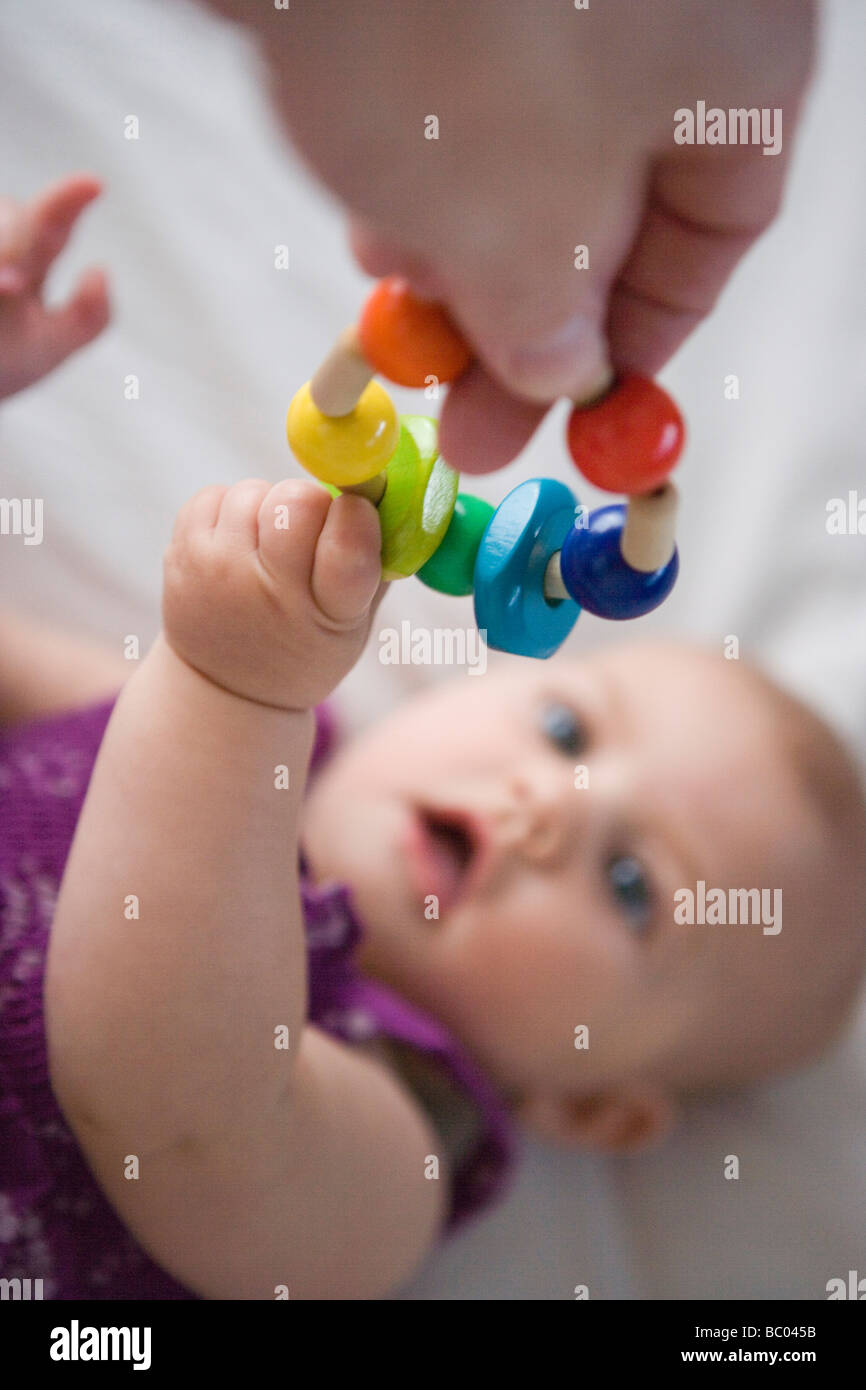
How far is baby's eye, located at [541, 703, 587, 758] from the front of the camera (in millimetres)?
891

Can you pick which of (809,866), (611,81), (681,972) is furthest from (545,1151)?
(611,81)

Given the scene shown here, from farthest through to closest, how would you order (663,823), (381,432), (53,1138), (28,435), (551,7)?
(28,435)
(663,823)
(53,1138)
(381,432)
(551,7)

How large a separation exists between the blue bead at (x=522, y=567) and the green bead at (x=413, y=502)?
2cm

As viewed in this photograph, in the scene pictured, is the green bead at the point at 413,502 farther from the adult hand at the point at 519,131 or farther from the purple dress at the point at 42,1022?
the purple dress at the point at 42,1022

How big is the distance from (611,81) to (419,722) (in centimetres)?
64

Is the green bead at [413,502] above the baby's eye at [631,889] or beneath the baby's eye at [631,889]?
above

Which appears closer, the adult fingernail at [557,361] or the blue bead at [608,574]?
the adult fingernail at [557,361]

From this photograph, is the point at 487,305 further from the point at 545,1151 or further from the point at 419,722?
the point at 545,1151

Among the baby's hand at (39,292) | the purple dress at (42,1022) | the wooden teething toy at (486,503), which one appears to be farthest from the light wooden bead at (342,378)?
the baby's hand at (39,292)

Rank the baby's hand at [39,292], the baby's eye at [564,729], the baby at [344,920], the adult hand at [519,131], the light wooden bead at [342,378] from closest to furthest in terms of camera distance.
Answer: the adult hand at [519,131] < the light wooden bead at [342,378] < the baby at [344,920] < the baby's hand at [39,292] < the baby's eye at [564,729]

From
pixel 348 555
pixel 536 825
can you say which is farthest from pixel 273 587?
pixel 536 825

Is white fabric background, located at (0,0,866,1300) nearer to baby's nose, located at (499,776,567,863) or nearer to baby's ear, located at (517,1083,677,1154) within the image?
baby's ear, located at (517,1083,677,1154)

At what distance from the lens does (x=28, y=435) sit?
0.97 metres

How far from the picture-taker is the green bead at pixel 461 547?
1.63ft
